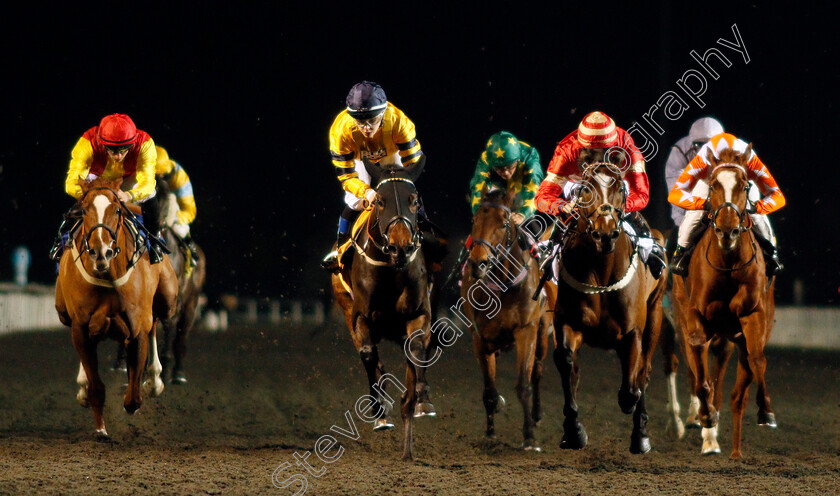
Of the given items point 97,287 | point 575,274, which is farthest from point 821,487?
point 97,287

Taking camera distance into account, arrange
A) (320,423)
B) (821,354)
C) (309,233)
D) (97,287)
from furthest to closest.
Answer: (309,233) < (821,354) < (320,423) < (97,287)

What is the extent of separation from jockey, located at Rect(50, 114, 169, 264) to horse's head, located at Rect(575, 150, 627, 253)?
3180mm

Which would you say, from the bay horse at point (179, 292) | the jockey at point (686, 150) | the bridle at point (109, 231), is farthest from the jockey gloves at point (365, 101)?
the bay horse at point (179, 292)

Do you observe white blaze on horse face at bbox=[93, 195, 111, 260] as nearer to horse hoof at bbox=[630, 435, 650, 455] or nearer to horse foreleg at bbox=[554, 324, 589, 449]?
horse foreleg at bbox=[554, 324, 589, 449]

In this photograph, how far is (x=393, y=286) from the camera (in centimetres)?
650

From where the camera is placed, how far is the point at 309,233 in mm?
30172

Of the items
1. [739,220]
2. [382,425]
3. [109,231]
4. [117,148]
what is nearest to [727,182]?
[739,220]

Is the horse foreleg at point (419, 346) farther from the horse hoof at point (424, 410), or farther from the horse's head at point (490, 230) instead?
the horse's head at point (490, 230)

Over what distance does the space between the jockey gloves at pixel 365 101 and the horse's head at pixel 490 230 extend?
1.01 meters

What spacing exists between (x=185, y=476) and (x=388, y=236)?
1932mm

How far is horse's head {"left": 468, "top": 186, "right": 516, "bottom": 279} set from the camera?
6.62 meters

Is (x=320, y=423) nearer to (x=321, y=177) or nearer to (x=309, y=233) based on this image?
(x=321, y=177)

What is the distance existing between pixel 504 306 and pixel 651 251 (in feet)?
3.73

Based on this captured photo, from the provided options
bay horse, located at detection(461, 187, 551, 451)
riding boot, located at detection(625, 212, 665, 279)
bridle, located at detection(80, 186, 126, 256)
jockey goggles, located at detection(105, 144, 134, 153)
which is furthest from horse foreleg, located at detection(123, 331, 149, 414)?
riding boot, located at detection(625, 212, 665, 279)
